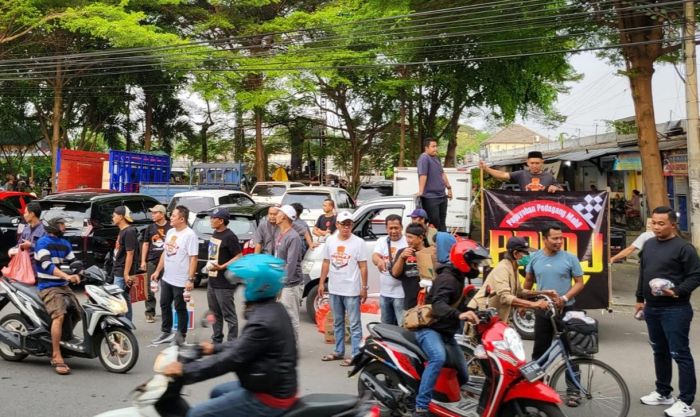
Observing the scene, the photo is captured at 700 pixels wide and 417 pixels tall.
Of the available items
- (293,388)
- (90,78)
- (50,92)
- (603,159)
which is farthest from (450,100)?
(293,388)

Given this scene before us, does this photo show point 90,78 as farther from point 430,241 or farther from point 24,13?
point 430,241

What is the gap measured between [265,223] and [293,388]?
18.0 ft

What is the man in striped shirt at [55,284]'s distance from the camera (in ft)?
21.8

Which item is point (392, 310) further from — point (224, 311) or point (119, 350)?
point (119, 350)

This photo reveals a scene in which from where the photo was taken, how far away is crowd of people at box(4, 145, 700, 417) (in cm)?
344

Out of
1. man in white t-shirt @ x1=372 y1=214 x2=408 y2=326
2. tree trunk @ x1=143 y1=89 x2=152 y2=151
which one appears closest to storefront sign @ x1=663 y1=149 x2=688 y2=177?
man in white t-shirt @ x1=372 y1=214 x2=408 y2=326

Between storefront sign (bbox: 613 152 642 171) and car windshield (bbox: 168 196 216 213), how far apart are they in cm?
1464

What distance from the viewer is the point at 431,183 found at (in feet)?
31.4

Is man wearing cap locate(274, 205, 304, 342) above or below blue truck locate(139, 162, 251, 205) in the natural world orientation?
below

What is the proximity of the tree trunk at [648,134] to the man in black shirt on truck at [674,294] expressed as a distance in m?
10.7

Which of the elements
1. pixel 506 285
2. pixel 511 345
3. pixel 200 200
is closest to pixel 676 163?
pixel 200 200

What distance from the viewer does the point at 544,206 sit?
8.94 meters

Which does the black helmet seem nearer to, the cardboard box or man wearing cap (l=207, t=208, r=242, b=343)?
man wearing cap (l=207, t=208, r=242, b=343)

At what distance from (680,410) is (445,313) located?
2387mm
